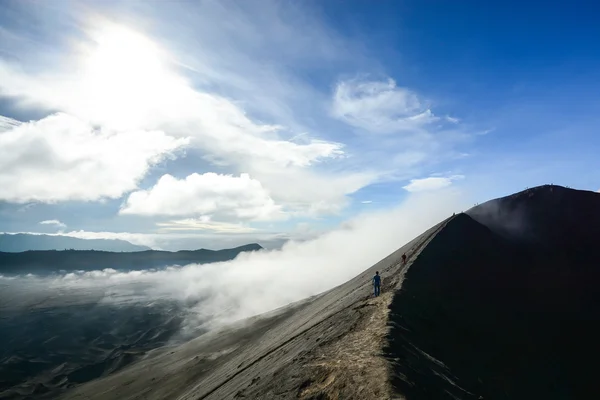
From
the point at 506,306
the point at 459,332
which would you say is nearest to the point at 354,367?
the point at 459,332

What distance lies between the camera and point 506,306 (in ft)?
96.4

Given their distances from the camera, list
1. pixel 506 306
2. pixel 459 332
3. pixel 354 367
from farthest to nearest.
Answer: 1. pixel 506 306
2. pixel 459 332
3. pixel 354 367

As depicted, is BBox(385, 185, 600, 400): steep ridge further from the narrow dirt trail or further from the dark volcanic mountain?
the narrow dirt trail

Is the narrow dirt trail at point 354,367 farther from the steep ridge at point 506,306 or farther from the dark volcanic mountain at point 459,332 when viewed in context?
the steep ridge at point 506,306

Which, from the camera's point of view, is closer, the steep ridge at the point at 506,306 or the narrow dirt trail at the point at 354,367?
the narrow dirt trail at the point at 354,367

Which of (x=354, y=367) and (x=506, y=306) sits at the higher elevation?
(x=354, y=367)

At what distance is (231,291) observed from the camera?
187250 mm

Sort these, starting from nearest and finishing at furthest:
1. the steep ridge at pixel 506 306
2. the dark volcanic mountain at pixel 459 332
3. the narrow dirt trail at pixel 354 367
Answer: the narrow dirt trail at pixel 354 367 < the dark volcanic mountain at pixel 459 332 < the steep ridge at pixel 506 306

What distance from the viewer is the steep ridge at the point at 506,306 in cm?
1711

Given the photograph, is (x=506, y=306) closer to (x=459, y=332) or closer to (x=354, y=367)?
(x=459, y=332)

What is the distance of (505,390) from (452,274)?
12.6 m

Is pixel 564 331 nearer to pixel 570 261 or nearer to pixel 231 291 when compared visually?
pixel 570 261

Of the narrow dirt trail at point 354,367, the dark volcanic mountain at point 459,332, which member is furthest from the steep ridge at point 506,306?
the narrow dirt trail at point 354,367

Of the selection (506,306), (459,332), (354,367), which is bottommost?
(459,332)
